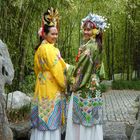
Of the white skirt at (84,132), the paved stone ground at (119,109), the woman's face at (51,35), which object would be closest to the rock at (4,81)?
the woman's face at (51,35)

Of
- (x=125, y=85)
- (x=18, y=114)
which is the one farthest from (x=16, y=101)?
(x=125, y=85)

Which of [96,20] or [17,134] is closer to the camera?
[96,20]

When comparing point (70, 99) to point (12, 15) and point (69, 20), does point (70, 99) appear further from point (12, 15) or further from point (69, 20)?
point (69, 20)

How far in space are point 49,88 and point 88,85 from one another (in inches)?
16.9

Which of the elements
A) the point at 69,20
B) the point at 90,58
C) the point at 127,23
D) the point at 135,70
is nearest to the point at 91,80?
the point at 90,58

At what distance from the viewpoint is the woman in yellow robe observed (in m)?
4.39

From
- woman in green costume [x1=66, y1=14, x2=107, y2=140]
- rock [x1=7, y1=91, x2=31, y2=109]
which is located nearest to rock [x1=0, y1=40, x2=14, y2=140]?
woman in green costume [x1=66, y1=14, x2=107, y2=140]

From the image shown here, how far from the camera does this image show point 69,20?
1075cm

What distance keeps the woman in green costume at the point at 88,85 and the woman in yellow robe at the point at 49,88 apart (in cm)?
17

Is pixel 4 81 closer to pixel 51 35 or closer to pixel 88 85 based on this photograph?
pixel 51 35

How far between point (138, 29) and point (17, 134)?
11.2 meters

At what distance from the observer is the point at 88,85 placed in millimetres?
4469

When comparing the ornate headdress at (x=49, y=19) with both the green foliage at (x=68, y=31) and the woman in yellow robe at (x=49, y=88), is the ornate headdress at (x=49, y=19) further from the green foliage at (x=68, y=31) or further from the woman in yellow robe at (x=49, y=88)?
the green foliage at (x=68, y=31)

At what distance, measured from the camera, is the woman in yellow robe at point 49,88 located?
4.39 m
